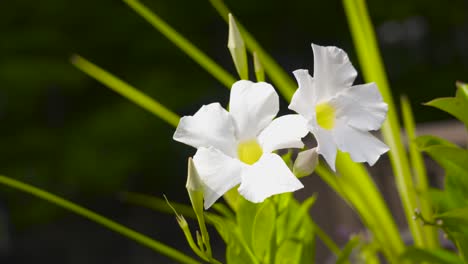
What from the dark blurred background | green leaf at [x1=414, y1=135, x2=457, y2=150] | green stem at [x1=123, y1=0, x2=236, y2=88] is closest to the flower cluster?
green leaf at [x1=414, y1=135, x2=457, y2=150]

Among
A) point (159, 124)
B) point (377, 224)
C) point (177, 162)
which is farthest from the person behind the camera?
point (177, 162)

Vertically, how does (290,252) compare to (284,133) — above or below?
below

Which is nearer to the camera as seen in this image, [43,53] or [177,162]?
[43,53]

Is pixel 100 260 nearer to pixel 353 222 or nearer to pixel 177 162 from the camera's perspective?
pixel 177 162

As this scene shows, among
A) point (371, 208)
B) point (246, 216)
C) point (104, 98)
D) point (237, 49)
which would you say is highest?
point (237, 49)

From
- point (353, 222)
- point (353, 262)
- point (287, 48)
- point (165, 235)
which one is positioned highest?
point (353, 262)

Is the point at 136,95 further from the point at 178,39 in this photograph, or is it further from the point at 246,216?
the point at 246,216

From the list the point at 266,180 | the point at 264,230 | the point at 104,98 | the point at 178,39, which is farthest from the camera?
the point at 104,98

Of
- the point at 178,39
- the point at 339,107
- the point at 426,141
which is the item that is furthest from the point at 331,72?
the point at 178,39

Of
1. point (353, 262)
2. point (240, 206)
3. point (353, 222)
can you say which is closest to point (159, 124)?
point (353, 222)
